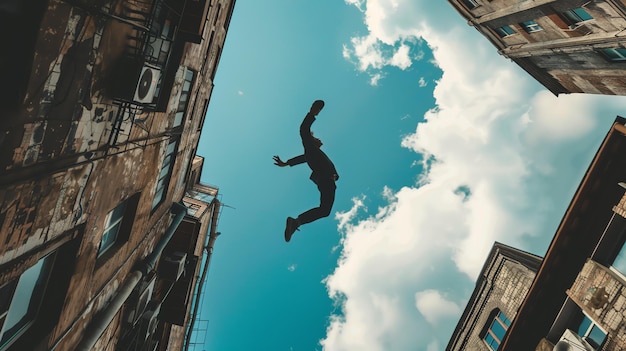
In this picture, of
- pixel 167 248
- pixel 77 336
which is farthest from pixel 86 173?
pixel 167 248

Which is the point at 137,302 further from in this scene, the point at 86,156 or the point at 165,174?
the point at 86,156

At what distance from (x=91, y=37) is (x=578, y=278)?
12088 mm

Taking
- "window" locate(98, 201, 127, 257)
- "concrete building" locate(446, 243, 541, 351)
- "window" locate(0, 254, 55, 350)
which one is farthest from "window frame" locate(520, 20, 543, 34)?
"window" locate(0, 254, 55, 350)

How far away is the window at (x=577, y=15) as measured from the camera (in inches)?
423

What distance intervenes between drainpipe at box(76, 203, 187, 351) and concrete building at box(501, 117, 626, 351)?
1120 cm

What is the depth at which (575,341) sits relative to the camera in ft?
24.2

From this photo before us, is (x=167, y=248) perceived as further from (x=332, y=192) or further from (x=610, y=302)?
(x=610, y=302)

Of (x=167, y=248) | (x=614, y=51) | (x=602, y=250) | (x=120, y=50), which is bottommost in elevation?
(x=167, y=248)

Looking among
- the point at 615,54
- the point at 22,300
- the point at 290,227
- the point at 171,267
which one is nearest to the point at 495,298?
the point at 615,54

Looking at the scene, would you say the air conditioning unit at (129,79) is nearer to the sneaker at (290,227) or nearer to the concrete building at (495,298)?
the sneaker at (290,227)

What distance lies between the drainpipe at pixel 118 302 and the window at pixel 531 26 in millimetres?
17881

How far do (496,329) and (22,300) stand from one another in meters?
14.8

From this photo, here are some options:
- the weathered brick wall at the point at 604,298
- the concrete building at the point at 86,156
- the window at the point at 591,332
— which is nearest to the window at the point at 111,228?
the concrete building at the point at 86,156

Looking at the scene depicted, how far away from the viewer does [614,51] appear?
10742mm
